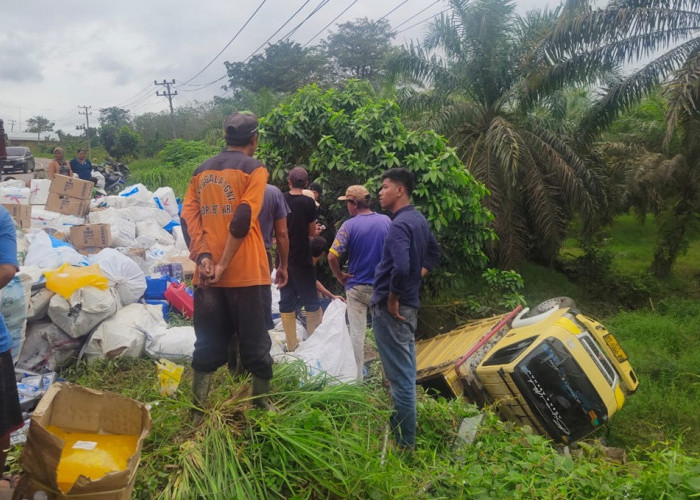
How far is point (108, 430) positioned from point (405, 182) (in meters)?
2.17

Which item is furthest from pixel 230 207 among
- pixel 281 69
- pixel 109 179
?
pixel 281 69

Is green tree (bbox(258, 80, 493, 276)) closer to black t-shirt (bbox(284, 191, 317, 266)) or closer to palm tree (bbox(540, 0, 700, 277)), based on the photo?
black t-shirt (bbox(284, 191, 317, 266))

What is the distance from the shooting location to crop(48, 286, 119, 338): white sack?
4.16 m

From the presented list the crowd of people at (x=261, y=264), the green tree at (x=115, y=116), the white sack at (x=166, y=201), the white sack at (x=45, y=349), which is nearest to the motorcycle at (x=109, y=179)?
the white sack at (x=166, y=201)

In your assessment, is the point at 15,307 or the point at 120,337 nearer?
the point at 15,307

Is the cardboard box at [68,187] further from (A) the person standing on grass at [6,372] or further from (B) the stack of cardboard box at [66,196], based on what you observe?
(A) the person standing on grass at [6,372]

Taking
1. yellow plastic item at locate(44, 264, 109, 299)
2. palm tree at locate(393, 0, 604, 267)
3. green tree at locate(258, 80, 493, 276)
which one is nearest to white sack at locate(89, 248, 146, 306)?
yellow plastic item at locate(44, 264, 109, 299)

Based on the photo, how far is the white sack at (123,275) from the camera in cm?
480

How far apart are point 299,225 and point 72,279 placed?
1.80 m

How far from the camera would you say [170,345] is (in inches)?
173

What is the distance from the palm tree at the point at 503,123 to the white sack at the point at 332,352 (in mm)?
6660

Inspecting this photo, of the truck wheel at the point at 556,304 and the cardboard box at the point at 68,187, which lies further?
the cardboard box at the point at 68,187

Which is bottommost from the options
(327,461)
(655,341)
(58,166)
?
(655,341)

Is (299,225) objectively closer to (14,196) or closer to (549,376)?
(549,376)
